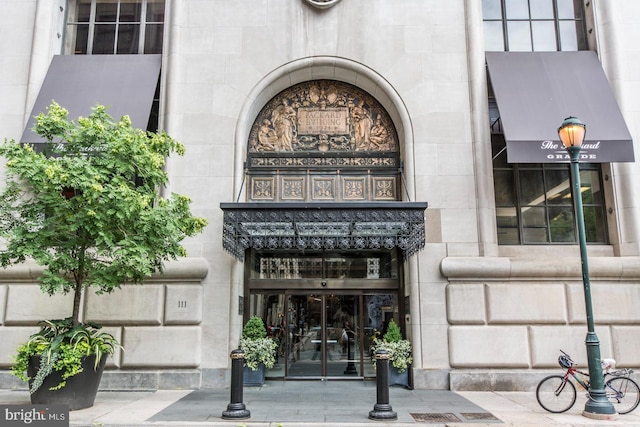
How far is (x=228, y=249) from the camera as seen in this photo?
12.1 m

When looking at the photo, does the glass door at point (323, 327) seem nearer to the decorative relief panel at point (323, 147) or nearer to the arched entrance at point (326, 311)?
the arched entrance at point (326, 311)

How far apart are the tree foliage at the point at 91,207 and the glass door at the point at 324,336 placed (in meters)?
4.48

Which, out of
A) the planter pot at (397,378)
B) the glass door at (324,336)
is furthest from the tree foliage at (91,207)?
the planter pot at (397,378)

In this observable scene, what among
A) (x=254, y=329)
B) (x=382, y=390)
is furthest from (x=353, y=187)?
(x=382, y=390)

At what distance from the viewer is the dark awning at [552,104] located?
12023 millimetres

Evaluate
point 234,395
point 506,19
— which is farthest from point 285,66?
point 234,395

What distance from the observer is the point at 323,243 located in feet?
40.5

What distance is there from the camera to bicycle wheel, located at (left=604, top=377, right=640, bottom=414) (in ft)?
31.0

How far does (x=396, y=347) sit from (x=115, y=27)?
12249mm

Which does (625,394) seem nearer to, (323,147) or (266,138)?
(323,147)

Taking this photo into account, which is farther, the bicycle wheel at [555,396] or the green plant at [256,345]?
the green plant at [256,345]

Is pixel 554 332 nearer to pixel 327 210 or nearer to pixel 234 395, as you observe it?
pixel 327 210

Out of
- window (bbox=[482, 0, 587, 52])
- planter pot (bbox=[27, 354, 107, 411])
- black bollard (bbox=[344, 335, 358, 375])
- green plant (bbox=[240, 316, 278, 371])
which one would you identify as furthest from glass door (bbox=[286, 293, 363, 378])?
window (bbox=[482, 0, 587, 52])

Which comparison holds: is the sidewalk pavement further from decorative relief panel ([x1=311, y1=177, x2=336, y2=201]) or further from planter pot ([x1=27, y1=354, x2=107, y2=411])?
decorative relief panel ([x1=311, y1=177, x2=336, y2=201])
